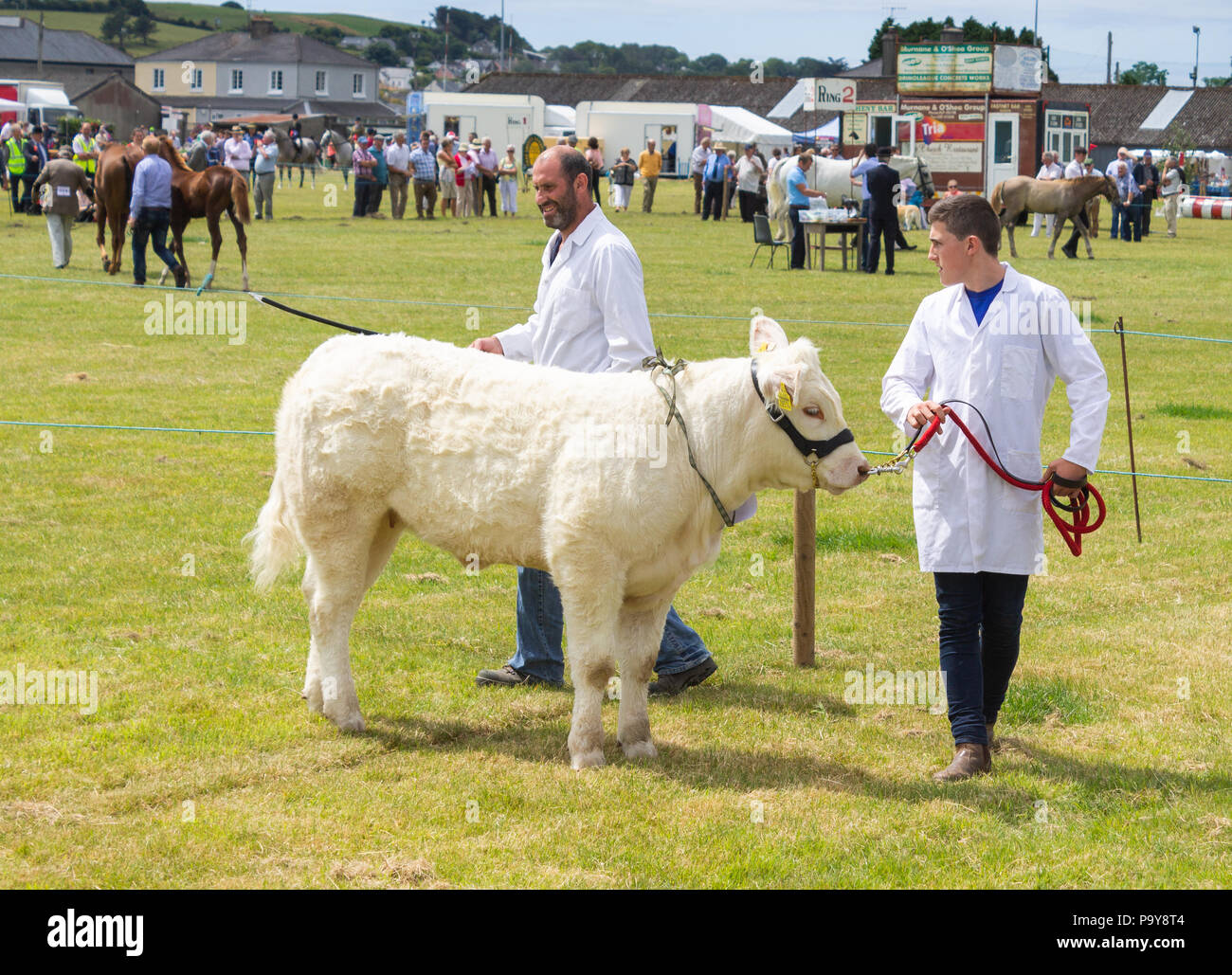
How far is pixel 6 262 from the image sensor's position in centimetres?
2339

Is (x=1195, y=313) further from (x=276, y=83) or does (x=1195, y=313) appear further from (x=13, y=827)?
(x=276, y=83)

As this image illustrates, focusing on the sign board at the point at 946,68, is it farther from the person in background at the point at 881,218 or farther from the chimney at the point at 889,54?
the chimney at the point at 889,54

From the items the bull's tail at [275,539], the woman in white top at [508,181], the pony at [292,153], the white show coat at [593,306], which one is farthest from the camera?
the pony at [292,153]

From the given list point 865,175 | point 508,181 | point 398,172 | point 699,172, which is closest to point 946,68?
point 699,172

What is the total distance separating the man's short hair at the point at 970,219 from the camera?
5.46 m

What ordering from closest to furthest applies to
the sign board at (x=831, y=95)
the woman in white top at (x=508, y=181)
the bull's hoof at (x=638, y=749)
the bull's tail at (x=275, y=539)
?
the bull's hoof at (x=638, y=749) → the bull's tail at (x=275, y=539) → the woman in white top at (x=508, y=181) → the sign board at (x=831, y=95)

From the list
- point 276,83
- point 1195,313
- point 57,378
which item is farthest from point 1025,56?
point 276,83

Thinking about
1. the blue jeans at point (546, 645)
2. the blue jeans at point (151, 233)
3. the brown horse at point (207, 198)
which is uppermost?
the brown horse at point (207, 198)

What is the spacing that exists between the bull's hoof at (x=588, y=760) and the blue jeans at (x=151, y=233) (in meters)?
16.3

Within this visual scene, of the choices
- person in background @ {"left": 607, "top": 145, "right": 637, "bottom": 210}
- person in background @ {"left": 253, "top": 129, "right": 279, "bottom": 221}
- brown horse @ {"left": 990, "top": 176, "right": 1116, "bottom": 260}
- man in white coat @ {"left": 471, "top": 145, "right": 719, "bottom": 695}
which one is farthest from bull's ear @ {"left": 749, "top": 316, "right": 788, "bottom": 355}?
person in background @ {"left": 607, "top": 145, "right": 637, "bottom": 210}

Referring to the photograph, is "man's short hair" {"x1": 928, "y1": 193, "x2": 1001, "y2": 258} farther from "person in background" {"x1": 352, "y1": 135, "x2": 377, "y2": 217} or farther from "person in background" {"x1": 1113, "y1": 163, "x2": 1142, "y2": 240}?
"person in background" {"x1": 1113, "y1": 163, "x2": 1142, "y2": 240}

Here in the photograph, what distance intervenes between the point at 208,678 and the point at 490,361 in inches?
86.6

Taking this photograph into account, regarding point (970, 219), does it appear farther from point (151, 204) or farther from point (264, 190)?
point (264, 190)

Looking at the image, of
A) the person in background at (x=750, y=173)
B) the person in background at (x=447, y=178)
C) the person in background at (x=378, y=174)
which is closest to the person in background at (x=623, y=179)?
the person in background at (x=750, y=173)
